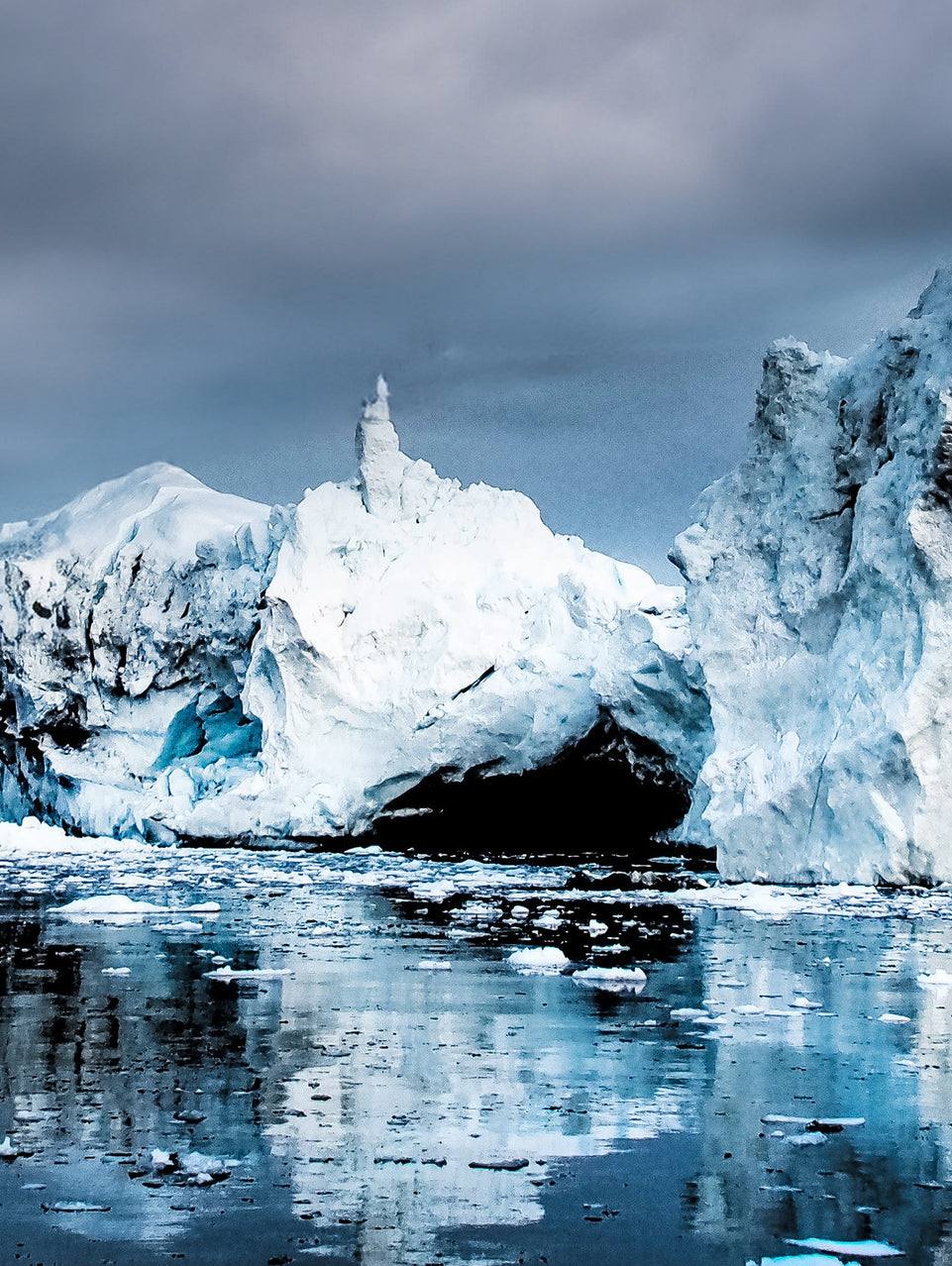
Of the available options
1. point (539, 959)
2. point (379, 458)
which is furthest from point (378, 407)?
point (539, 959)

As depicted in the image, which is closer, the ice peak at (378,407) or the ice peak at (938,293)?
the ice peak at (938,293)

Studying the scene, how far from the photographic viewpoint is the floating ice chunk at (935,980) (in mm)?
7711

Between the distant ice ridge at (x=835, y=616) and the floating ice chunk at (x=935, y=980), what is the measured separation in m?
7.34

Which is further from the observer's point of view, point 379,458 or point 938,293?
point 379,458

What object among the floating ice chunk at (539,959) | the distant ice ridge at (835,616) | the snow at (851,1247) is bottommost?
the snow at (851,1247)

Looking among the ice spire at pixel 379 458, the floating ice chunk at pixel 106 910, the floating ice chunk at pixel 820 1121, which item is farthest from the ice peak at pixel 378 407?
the floating ice chunk at pixel 820 1121

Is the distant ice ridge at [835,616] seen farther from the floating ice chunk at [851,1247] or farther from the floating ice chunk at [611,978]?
the floating ice chunk at [851,1247]

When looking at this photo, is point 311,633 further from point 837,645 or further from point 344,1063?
point 344,1063

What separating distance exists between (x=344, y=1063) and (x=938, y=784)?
11.2 meters

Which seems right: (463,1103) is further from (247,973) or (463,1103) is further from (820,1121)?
(247,973)

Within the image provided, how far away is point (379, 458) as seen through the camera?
27.3 meters

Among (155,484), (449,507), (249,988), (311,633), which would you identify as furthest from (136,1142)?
(155,484)

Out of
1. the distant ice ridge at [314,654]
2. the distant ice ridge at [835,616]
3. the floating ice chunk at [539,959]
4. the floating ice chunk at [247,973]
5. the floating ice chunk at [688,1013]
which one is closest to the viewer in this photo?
the floating ice chunk at [688,1013]

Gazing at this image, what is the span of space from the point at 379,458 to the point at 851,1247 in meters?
24.8
